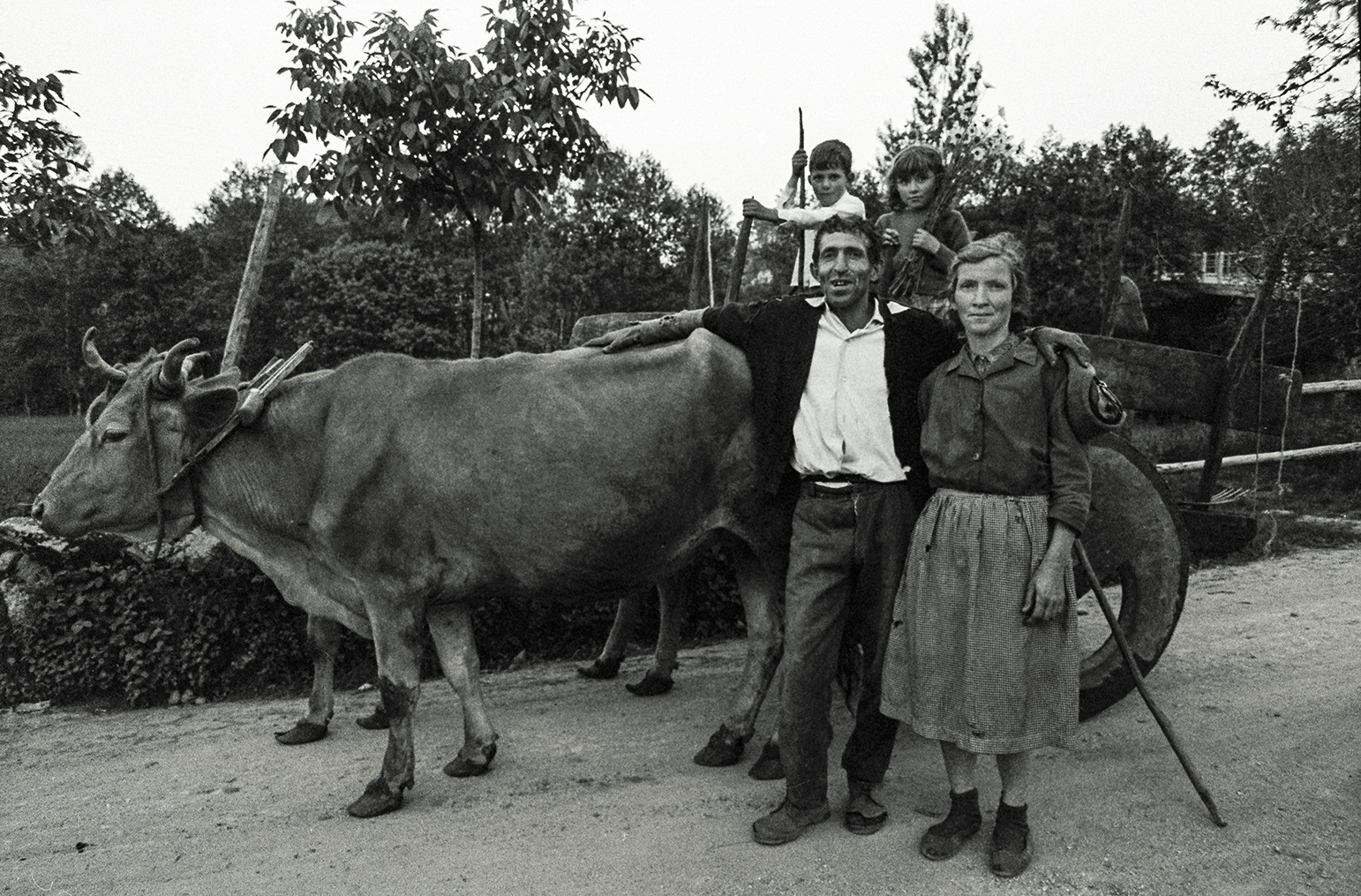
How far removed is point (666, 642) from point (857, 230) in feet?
9.03

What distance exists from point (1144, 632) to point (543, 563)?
9.29 feet

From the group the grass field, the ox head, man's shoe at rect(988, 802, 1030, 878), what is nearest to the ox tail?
man's shoe at rect(988, 802, 1030, 878)

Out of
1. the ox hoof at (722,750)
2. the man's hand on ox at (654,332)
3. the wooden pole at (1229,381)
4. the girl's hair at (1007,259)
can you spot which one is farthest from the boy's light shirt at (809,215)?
the wooden pole at (1229,381)

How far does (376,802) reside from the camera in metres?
3.94

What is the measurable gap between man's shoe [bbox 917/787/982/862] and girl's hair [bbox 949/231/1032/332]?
1.76m

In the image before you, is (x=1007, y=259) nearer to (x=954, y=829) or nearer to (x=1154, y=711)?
(x=1154, y=711)

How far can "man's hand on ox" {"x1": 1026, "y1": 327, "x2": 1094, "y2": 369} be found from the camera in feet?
11.2

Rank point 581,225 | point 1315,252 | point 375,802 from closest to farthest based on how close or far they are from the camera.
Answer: point 375,802, point 1315,252, point 581,225

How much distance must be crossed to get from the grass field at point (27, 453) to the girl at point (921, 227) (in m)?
5.40

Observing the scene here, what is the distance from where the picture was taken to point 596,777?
4.29 meters

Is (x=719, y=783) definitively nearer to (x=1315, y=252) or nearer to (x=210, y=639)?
(x=210, y=639)

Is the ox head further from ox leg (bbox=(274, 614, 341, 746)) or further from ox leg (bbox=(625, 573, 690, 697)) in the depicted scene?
ox leg (bbox=(625, 573, 690, 697))

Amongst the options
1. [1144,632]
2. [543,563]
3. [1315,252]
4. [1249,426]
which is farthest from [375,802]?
[1315,252]

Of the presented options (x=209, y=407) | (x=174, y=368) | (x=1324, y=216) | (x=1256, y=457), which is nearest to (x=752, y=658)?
(x=209, y=407)
